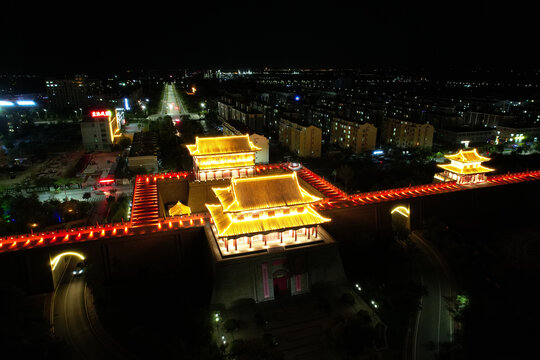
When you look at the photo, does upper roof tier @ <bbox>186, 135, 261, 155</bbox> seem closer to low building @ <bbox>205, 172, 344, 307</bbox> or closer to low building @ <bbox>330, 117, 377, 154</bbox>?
low building @ <bbox>205, 172, 344, 307</bbox>

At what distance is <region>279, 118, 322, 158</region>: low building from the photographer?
49.7 meters

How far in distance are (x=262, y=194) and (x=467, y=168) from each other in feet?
68.3

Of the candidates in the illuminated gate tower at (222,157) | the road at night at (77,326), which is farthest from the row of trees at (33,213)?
the illuminated gate tower at (222,157)

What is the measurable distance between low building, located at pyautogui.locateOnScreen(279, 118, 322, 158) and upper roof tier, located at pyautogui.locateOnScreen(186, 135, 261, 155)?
1697cm

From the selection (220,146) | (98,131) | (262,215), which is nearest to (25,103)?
(98,131)

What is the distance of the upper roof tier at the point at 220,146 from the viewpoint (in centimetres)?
3262

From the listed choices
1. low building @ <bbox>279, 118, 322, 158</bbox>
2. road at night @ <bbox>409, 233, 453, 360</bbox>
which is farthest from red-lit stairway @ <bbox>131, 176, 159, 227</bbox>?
low building @ <bbox>279, 118, 322, 158</bbox>

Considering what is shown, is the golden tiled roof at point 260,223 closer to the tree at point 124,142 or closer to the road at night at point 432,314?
the road at night at point 432,314

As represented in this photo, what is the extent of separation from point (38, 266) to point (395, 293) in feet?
65.6

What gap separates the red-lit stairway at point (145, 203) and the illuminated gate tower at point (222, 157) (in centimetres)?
441

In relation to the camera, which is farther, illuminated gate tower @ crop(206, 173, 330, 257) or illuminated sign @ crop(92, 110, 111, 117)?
illuminated sign @ crop(92, 110, 111, 117)

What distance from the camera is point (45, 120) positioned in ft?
259

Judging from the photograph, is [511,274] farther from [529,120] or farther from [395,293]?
[529,120]

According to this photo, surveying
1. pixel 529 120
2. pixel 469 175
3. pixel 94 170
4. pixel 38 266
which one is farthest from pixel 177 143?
pixel 529 120
